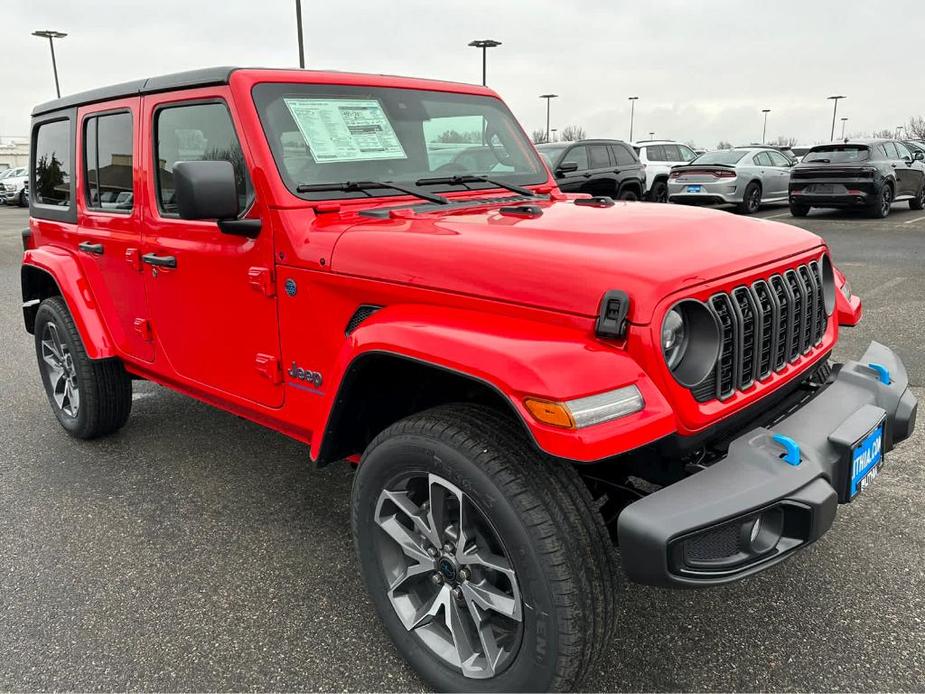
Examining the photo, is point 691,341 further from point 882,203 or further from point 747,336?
point 882,203

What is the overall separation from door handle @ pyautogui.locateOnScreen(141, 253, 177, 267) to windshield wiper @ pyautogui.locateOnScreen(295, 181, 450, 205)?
2.50 ft

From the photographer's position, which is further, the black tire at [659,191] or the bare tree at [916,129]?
the bare tree at [916,129]

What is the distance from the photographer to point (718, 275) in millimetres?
2100

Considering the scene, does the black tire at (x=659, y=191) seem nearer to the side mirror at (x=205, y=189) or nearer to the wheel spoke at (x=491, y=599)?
the side mirror at (x=205, y=189)

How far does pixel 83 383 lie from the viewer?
3971 mm

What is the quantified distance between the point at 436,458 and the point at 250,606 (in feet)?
3.79

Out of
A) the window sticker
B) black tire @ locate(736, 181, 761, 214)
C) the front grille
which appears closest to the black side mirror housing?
the window sticker

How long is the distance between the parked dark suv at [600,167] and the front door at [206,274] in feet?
33.0

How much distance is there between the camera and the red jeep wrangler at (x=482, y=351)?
189cm

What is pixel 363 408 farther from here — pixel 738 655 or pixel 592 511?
pixel 738 655

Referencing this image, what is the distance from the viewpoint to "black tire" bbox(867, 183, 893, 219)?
48.9 feet

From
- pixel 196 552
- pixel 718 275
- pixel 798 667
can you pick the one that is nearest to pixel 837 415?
pixel 718 275

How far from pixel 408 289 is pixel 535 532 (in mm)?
830

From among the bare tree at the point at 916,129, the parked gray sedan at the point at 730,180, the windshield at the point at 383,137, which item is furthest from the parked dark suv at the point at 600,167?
the bare tree at the point at 916,129
